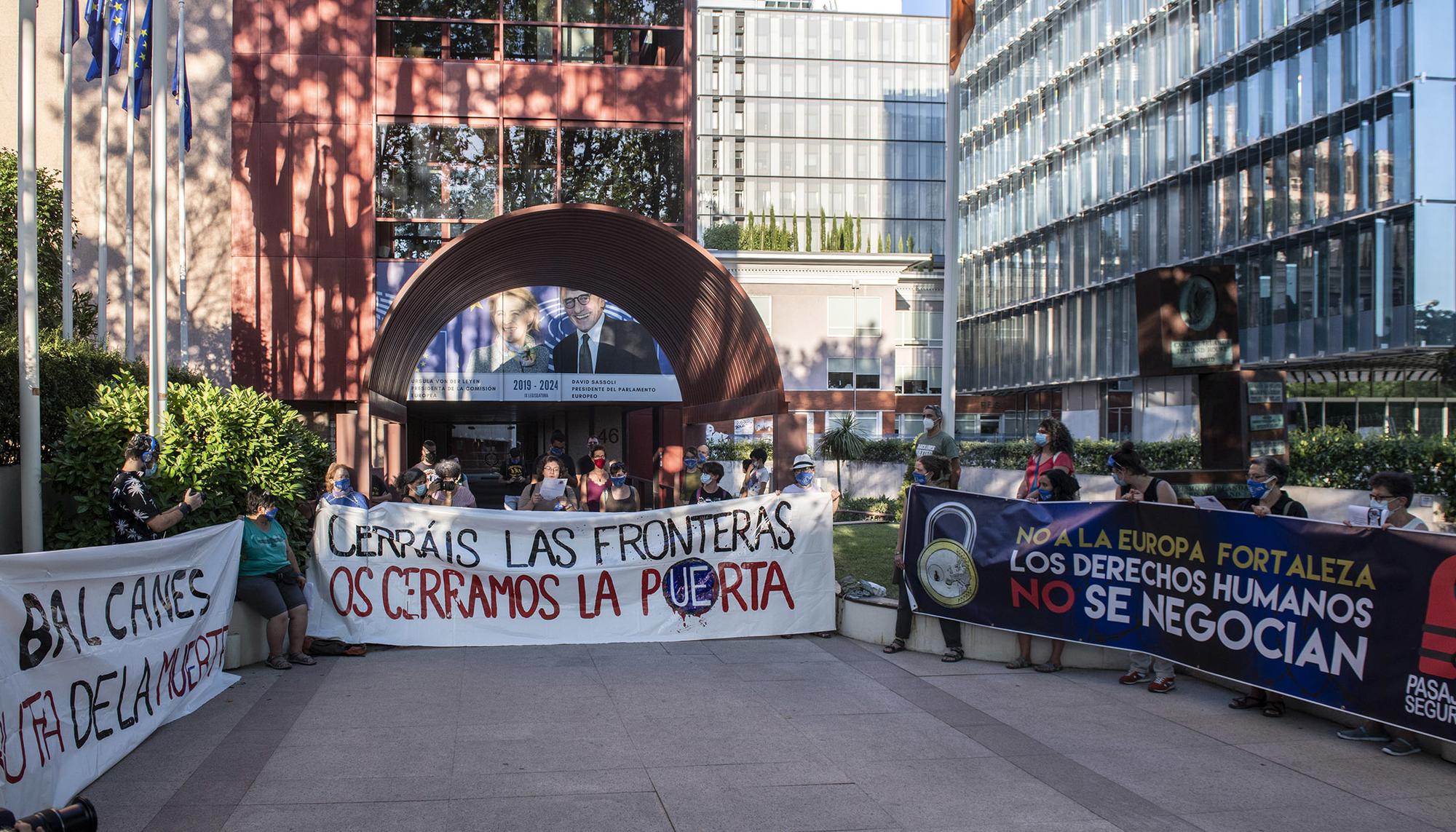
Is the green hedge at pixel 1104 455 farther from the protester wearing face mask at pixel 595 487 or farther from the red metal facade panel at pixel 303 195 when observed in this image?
the red metal facade panel at pixel 303 195

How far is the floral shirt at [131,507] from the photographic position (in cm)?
877

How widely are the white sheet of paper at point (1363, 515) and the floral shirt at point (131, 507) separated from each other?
8.74 m

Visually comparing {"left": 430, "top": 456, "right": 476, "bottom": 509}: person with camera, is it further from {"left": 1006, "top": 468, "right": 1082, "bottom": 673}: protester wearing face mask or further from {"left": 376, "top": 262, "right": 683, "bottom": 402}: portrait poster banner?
{"left": 376, "top": 262, "right": 683, "bottom": 402}: portrait poster banner

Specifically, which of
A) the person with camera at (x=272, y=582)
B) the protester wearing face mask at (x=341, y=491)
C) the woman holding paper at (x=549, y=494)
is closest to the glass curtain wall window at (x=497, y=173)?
the woman holding paper at (x=549, y=494)

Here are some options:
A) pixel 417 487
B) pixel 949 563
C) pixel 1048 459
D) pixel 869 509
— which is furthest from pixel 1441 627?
pixel 869 509

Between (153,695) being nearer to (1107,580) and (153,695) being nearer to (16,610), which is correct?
(16,610)

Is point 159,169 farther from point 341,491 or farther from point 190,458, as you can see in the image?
point 341,491

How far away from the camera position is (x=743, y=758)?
23.0ft

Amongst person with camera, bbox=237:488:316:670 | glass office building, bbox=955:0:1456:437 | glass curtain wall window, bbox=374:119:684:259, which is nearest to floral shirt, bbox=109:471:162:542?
person with camera, bbox=237:488:316:670

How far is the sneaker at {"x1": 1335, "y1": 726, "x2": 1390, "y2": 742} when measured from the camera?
24.6 ft

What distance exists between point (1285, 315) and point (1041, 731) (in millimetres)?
33695

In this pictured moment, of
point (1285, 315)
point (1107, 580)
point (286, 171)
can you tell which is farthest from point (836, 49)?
point (1107, 580)

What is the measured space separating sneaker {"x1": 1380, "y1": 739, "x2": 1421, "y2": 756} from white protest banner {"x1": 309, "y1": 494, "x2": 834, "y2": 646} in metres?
5.13

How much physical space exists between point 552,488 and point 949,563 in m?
4.85
